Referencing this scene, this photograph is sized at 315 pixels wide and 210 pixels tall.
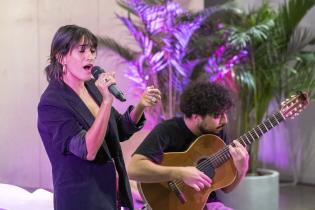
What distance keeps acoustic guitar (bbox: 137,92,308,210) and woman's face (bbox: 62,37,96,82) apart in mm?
1054

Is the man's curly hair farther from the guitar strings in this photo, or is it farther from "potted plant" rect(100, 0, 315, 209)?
"potted plant" rect(100, 0, 315, 209)

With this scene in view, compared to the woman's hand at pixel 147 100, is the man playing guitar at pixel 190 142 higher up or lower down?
lower down

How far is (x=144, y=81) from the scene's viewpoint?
4.82 meters

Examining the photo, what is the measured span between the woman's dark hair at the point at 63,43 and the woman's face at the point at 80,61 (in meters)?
0.01

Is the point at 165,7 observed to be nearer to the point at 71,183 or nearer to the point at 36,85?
the point at 36,85

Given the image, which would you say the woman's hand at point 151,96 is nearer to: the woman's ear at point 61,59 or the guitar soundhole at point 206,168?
the woman's ear at point 61,59

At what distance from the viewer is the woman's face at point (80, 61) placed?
180 cm

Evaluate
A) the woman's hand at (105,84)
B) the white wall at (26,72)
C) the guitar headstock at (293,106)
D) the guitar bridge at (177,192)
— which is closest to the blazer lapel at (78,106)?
the woman's hand at (105,84)

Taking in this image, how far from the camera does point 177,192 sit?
2.73m

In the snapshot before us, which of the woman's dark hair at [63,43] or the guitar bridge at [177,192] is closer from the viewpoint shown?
the woman's dark hair at [63,43]

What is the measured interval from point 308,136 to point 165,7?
105 inches

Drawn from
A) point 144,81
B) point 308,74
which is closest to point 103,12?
point 144,81

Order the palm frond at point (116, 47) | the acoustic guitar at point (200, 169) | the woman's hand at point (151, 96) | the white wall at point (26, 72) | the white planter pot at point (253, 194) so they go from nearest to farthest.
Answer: the woman's hand at point (151, 96)
the acoustic guitar at point (200, 169)
the white planter pot at point (253, 194)
the palm frond at point (116, 47)
the white wall at point (26, 72)

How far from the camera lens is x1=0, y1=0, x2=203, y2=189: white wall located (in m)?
5.83
